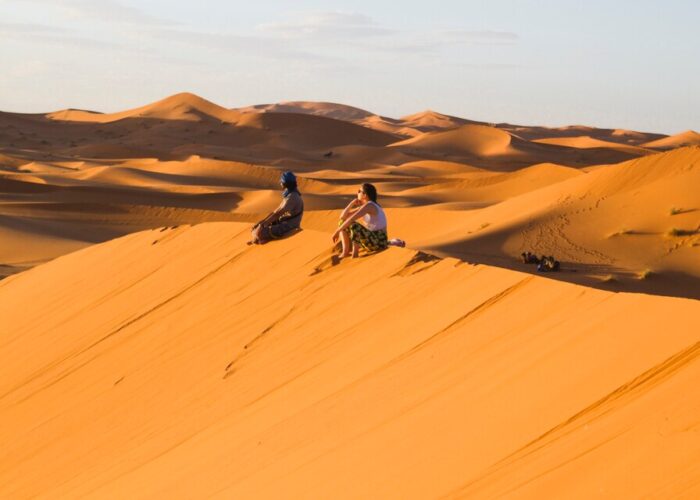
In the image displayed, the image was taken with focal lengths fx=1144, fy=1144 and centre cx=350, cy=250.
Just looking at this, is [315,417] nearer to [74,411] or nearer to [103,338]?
[74,411]

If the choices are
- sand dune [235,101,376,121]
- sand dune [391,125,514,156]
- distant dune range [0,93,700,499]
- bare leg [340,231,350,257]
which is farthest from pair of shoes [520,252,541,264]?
sand dune [235,101,376,121]

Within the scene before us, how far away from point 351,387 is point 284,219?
4175 mm

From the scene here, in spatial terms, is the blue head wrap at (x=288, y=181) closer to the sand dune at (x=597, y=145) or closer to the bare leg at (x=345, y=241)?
the bare leg at (x=345, y=241)

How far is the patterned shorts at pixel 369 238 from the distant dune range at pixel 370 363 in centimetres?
20

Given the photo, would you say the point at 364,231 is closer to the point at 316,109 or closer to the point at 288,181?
the point at 288,181

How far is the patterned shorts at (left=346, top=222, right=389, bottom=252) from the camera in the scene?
9148 mm

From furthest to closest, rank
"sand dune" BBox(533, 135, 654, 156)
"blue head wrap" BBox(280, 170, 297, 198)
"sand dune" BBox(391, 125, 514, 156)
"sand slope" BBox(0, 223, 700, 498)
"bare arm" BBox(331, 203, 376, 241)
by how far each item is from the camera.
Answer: "sand dune" BBox(391, 125, 514, 156)
"sand dune" BBox(533, 135, 654, 156)
"blue head wrap" BBox(280, 170, 297, 198)
"bare arm" BBox(331, 203, 376, 241)
"sand slope" BBox(0, 223, 700, 498)

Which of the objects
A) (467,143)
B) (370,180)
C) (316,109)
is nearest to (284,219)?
(370,180)

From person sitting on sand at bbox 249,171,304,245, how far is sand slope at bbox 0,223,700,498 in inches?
8.8

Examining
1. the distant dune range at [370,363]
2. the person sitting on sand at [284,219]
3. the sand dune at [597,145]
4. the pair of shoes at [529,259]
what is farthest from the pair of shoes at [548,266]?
the sand dune at [597,145]

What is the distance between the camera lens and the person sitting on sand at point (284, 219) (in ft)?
35.2

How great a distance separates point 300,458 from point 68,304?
6.91m

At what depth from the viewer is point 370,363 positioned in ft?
23.2

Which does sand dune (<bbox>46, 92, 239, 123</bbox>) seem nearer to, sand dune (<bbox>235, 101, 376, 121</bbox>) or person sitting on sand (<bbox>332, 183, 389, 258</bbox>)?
sand dune (<bbox>235, 101, 376, 121</bbox>)
